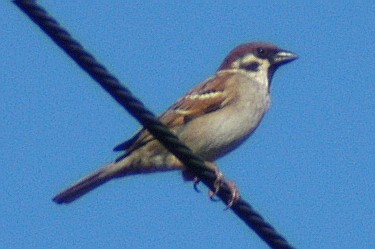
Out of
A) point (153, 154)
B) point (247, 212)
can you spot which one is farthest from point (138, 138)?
point (247, 212)

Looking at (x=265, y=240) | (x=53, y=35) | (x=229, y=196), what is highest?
(x=53, y=35)

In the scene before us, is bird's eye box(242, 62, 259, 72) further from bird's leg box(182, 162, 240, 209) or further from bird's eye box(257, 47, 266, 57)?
bird's leg box(182, 162, 240, 209)

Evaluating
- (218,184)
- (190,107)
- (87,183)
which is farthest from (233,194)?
(190,107)

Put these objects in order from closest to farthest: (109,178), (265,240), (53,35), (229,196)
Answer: (53,35) → (265,240) → (229,196) → (109,178)

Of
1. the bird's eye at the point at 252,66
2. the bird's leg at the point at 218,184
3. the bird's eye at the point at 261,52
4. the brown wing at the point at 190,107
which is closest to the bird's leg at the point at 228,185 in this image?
the bird's leg at the point at 218,184

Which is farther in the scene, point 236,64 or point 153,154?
point 236,64

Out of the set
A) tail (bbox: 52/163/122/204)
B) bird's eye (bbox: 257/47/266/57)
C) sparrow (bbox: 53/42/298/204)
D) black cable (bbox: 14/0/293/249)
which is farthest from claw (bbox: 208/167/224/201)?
bird's eye (bbox: 257/47/266/57)

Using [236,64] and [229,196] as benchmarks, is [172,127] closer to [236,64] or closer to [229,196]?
[236,64]

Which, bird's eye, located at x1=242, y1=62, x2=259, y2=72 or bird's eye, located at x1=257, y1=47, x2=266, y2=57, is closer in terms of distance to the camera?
bird's eye, located at x1=242, y1=62, x2=259, y2=72
